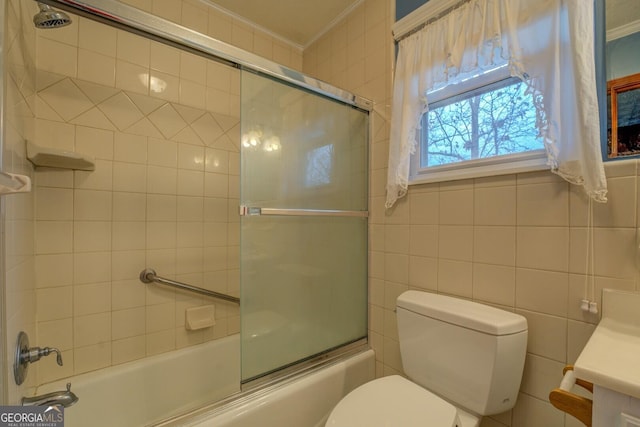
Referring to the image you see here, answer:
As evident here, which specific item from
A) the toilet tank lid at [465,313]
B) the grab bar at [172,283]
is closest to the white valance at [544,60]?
the toilet tank lid at [465,313]

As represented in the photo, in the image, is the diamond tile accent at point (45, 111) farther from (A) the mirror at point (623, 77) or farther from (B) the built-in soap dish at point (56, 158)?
(A) the mirror at point (623, 77)

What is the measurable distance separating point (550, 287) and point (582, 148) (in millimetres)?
501

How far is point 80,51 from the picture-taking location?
1.41 meters

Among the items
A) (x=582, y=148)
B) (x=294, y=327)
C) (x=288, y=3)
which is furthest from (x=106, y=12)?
(x=582, y=148)

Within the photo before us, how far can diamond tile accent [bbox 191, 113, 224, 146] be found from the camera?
1.79m

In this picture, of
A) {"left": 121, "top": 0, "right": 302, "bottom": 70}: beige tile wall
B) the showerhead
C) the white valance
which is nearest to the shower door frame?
the showerhead

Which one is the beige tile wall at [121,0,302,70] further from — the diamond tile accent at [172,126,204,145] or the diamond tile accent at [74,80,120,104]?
the diamond tile accent at [172,126,204,145]

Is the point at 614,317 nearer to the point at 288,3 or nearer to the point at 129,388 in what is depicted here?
the point at 129,388

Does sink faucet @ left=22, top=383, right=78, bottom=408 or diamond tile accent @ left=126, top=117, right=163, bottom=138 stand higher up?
diamond tile accent @ left=126, top=117, right=163, bottom=138

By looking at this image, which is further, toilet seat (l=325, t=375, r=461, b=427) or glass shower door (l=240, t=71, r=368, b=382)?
glass shower door (l=240, t=71, r=368, b=382)

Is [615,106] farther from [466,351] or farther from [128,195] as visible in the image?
[128,195]

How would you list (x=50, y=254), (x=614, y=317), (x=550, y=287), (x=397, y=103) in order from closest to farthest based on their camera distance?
(x=614, y=317) → (x=550, y=287) → (x=50, y=254) → (x=397, y=103)

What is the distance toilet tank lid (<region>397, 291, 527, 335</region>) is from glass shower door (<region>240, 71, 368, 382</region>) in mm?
483

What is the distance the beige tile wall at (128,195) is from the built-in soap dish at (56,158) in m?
0.07
